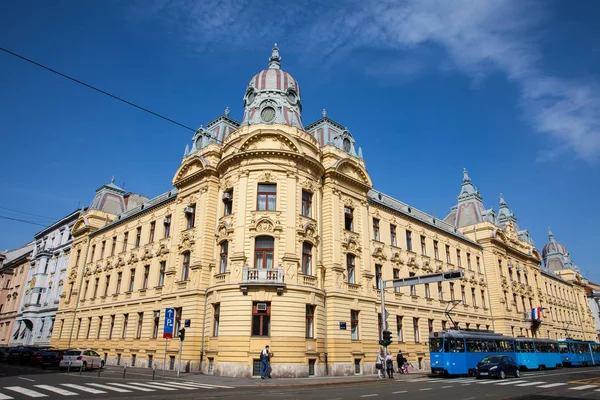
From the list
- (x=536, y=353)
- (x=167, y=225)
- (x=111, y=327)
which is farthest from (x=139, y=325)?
(x=536, y=353)

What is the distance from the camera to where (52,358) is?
30.5 m

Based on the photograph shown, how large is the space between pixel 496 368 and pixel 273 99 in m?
24.4

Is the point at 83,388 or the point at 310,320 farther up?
the point at 310,320

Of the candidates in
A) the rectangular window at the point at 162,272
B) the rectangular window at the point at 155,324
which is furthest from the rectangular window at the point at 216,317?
the rectangular window at the point at 162,272

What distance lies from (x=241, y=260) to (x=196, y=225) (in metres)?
7.37

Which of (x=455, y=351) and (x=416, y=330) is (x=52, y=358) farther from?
(x=416, y=330)

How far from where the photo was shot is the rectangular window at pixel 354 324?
31.1 meters

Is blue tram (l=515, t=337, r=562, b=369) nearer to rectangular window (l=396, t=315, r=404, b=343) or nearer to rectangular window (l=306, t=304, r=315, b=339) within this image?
rectangular window (l=396, t=315, r=404, b=343)

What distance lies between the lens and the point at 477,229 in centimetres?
5378

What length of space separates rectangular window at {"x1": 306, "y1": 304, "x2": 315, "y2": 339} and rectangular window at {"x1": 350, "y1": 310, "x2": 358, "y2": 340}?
4.04 meters

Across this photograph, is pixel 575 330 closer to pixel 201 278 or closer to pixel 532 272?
pixel 532 272

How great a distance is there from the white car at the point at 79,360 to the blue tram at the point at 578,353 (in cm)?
4222

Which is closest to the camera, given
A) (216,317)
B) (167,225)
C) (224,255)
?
(216,317)

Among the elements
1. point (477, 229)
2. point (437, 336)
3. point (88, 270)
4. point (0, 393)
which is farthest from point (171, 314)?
point (477, 229)
